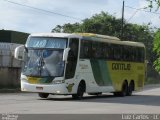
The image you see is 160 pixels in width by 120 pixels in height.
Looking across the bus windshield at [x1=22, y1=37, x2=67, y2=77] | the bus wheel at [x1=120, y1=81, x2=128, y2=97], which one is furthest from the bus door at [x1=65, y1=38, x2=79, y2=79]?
the bus wheel at [x1=120, y1=81, x2=128, y2=97]

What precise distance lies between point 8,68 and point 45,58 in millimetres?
14683

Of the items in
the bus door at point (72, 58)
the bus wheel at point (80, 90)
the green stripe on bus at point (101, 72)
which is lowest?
the bus wheel at point (80, 90)

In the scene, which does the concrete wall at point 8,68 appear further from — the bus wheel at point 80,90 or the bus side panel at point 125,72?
the bus wheel at point 80,90

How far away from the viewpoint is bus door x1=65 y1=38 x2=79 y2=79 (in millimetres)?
28609

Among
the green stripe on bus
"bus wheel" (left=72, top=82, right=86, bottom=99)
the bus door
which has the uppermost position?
the bus door

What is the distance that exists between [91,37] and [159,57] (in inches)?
609

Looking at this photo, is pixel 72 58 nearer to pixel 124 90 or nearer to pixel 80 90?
pixel 80 90

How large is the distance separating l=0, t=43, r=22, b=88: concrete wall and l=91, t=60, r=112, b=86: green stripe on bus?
1057 cm

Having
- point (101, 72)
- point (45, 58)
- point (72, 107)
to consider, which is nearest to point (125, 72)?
point (101, 72)

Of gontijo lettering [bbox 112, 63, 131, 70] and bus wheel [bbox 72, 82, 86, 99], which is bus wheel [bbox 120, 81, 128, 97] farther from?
bus wheel [bbox 72, 82, 86, 99]

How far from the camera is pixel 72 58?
94.9ft

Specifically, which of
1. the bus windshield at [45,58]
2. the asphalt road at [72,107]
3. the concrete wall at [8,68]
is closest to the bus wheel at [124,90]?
the asphalt road at [72,107]

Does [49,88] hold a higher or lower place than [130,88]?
higher

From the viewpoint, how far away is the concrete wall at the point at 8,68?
4198cm
